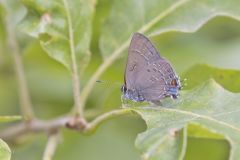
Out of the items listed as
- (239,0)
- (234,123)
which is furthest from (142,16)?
(234,123)

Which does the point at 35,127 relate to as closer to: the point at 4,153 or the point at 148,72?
the point at 148,72

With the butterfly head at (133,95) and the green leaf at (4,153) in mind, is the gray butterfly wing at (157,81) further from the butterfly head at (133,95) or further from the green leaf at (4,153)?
the green leaf at (4,153)

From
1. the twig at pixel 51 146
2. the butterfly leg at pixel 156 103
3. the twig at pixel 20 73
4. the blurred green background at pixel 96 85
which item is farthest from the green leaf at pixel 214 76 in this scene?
the blurred green background at pixel 96 85

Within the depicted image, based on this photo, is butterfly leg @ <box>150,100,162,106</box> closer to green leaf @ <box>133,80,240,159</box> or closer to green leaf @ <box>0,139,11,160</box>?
green leaf @ <box>133,80,240,159</box>

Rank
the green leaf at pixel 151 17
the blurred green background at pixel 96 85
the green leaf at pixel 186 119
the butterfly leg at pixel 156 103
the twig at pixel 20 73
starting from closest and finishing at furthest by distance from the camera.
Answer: the green leaf at pixel 186 119 → the butterfly leg at pixel 156 103 → the green leaf at pixel 151 17 → the twig at pixel 20 73 → the blurred green background at pixel 96 85

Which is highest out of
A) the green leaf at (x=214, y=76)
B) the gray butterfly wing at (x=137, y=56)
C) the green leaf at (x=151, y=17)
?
the green leaf at (x=151, y=17)

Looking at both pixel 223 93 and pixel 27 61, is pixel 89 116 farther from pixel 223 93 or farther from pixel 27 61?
pixel 223 93
